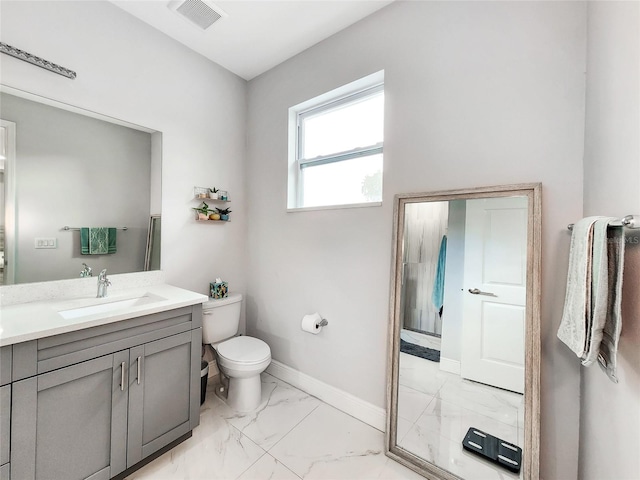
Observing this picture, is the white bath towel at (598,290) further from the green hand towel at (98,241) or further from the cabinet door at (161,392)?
the green hand towel at (98,241)

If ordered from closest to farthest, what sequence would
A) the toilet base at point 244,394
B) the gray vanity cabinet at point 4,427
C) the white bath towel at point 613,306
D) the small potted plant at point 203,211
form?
the white bath towel at point 613,306 < the gray vanity cabinet at point 4,427 < the toilet base at point 244,394 < the small potted plant at point 203,211

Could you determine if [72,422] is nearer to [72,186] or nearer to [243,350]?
[243,350]

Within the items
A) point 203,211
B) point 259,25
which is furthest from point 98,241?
point 259,25

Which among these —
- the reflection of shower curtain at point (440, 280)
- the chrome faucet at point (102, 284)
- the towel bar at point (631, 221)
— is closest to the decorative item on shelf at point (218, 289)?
the chrome faucet at point (102, 284)

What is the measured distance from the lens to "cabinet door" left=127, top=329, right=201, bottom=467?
1.37 meters

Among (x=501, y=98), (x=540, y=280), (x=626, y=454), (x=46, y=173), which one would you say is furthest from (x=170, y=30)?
(x=626, y=454)

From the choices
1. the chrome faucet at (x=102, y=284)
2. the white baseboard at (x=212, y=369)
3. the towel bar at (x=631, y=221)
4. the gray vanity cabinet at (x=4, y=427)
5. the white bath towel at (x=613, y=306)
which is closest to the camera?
the towel bar at (x=631, y=221)

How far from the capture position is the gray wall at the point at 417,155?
1.22 meters

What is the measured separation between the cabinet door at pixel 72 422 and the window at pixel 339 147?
1609 millimetres

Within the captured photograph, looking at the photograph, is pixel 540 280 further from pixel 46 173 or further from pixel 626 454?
pixel 46 173

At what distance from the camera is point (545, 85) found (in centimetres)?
125

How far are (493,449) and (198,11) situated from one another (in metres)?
3.02

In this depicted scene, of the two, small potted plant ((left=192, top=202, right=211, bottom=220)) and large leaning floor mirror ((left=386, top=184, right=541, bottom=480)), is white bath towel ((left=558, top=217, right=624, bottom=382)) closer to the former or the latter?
large leaning floor mirror ((left=386, top=184, right=541, bottom=480))

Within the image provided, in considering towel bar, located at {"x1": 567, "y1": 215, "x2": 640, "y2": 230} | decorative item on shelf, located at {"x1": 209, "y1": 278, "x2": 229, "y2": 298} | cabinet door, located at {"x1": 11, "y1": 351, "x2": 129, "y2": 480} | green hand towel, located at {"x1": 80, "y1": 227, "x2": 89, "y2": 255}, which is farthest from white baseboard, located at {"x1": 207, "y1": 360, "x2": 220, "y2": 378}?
towel bar, located at {"x1": 567, "y1": 215, "x2": 640, "y2": 230}
